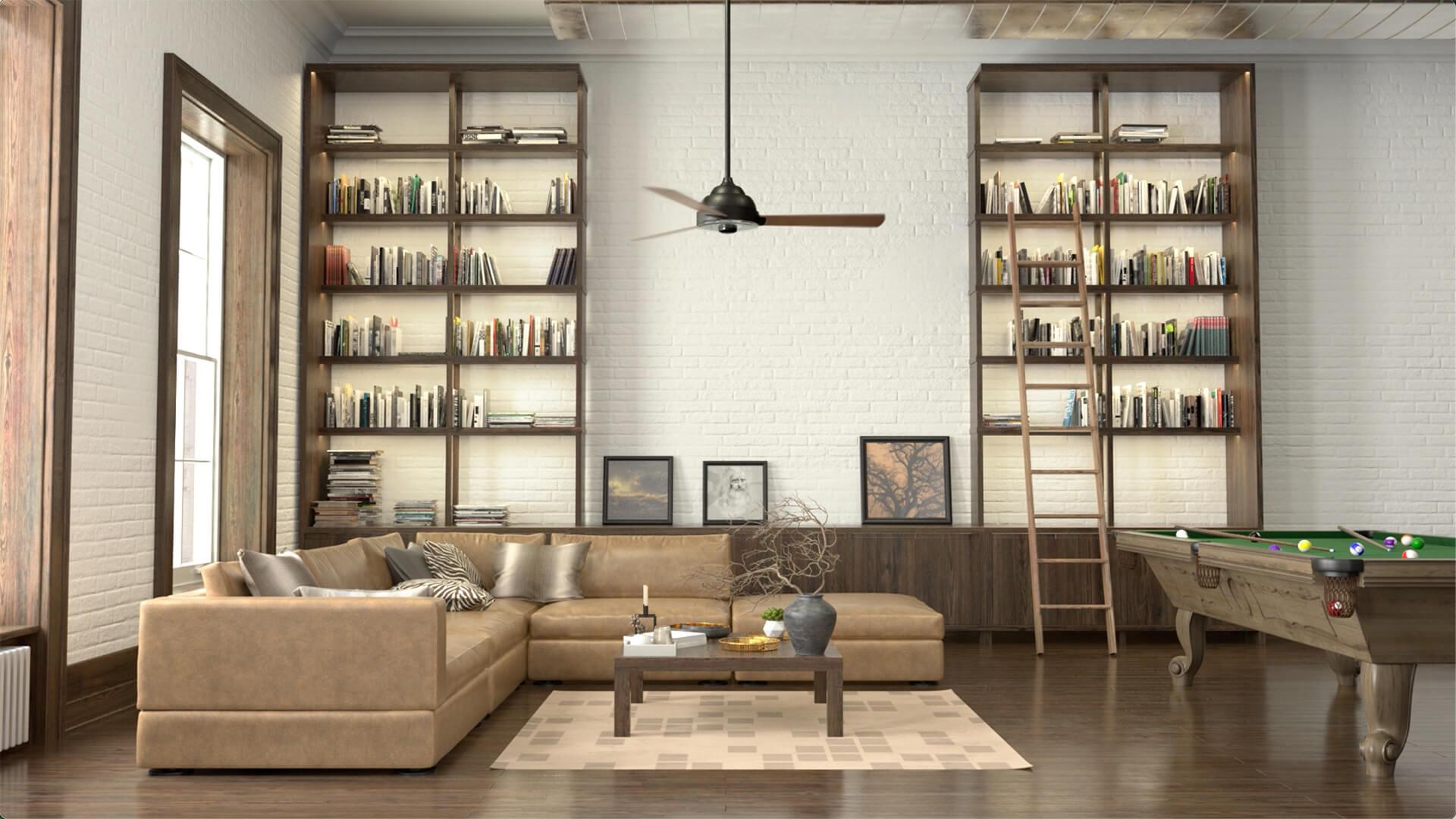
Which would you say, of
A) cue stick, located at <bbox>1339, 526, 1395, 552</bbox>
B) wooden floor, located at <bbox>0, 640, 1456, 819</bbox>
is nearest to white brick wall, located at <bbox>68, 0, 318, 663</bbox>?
wooden floor, located at <bbox>0, 640, 1456, 819</bbox>

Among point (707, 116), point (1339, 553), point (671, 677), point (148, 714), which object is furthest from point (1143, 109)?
point (148, 714)

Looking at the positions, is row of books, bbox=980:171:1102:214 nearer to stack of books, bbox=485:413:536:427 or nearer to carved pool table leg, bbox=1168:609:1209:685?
carved pool table leg, bbox=1168:609:1209:685

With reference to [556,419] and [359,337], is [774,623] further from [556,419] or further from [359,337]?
[359,337]

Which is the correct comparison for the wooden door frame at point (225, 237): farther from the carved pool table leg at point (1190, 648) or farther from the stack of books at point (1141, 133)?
the stack of books at point (1141, 133)

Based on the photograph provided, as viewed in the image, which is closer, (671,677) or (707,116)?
(671,677)

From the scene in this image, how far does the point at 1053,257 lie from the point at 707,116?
2.62 metres

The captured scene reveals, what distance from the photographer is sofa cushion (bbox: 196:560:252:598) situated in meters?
4.55

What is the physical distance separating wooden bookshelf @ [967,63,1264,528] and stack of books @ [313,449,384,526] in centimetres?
412

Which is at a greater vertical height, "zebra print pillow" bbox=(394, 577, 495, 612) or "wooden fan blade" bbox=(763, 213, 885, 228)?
"wooden fan blade" bbox=(763, 213, 885, 228)

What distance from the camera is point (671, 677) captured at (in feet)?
20.8

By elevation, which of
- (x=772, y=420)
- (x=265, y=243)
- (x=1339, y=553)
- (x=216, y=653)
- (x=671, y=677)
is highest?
(x=265, y=243)

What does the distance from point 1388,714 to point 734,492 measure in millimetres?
4466

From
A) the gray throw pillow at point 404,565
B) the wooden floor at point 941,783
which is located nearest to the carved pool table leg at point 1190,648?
the wooden floor at point 941,783

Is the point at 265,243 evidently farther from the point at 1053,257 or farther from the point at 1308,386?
the point at 1308,386
